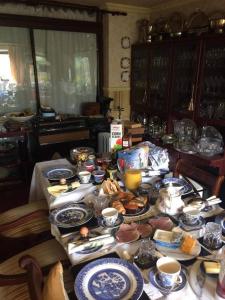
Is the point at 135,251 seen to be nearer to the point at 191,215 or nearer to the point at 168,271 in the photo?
the point at 168,271

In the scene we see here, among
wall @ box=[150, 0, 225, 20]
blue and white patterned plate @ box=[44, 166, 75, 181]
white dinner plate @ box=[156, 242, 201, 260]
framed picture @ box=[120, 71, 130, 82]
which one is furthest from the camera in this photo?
framed picture @ box=[120, 71, 130, 82]

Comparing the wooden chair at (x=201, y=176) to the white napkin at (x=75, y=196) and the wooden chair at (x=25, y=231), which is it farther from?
the wooden chair at (x=25, y=231)

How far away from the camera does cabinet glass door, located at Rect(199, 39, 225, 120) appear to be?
2.42 meters

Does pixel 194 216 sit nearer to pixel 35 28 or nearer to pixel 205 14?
pixel 205 14

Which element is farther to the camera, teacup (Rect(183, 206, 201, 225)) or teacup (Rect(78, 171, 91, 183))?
teacup (Rect(78, 171, 91, 183))

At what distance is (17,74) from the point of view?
3008 mm

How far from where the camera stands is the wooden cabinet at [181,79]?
8.09 feet

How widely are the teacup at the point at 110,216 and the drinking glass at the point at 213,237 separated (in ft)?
1.20

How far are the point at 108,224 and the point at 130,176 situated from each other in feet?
1.25

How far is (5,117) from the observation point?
290cm

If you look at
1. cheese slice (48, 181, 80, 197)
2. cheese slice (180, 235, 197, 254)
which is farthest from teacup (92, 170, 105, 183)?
cheese slice (180, 235, 197, 254)

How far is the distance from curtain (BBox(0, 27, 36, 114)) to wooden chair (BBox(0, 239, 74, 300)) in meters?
2.16

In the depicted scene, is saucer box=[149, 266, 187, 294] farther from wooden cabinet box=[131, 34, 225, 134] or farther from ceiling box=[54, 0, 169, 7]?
ceiling box=[54, 0, 169, 7]

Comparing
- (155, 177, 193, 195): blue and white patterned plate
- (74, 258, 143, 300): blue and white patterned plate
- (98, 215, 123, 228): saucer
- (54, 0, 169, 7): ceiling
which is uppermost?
(54, 0, 169, 7): ceiling
